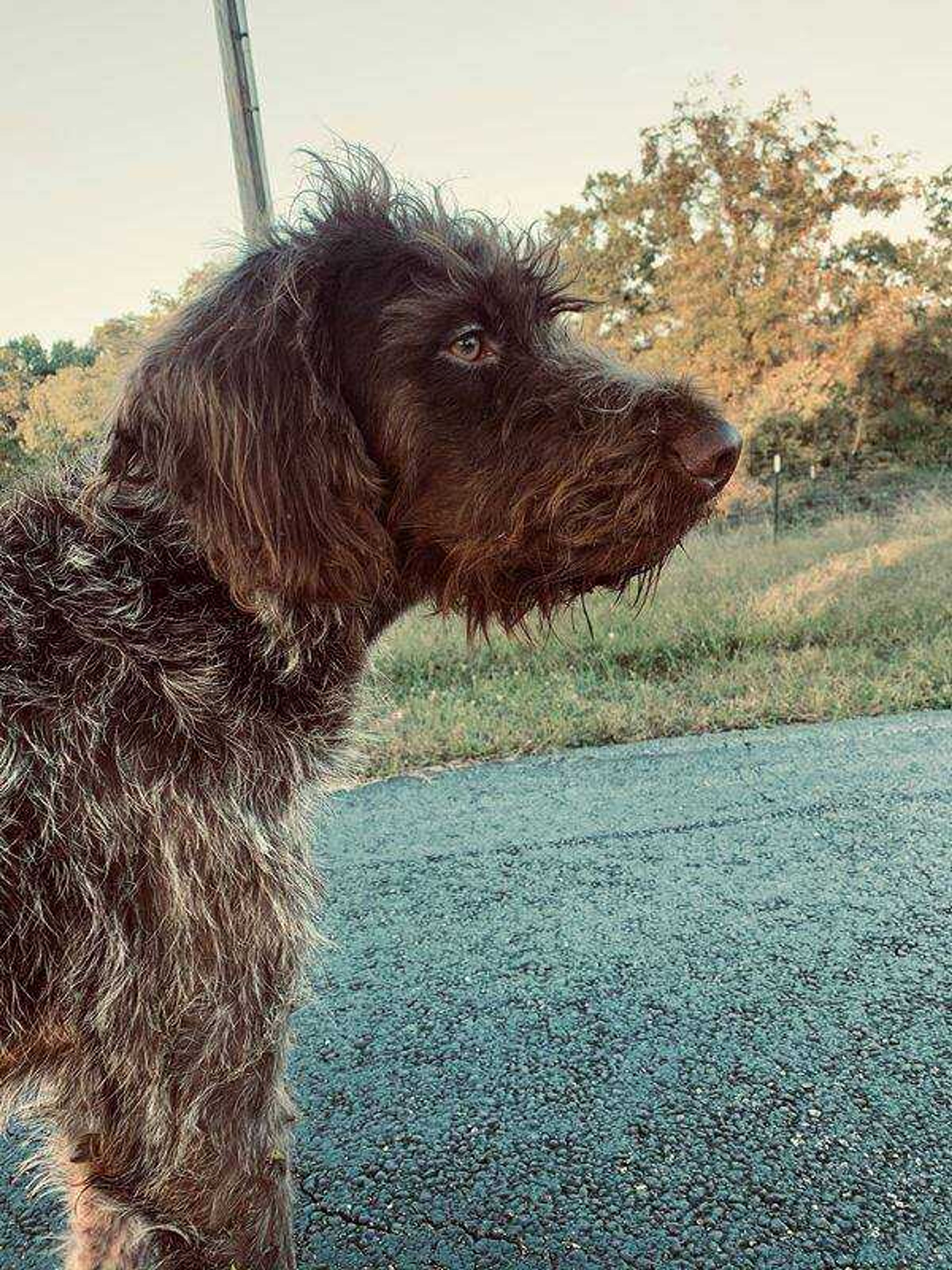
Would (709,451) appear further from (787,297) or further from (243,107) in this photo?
(787,297)

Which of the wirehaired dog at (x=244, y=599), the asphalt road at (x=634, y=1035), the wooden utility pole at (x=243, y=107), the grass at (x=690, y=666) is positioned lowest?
the grass at (x=690, y=666)

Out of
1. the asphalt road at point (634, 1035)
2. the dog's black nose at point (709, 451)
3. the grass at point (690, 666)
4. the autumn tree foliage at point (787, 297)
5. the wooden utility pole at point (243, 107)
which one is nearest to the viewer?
the dog's black nose at point (709, 451)

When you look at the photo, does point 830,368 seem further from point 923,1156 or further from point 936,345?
point 923,1156

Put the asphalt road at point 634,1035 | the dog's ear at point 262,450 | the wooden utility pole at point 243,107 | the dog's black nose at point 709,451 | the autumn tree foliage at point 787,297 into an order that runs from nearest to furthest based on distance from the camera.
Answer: the dog's ear at point 262,450
the dog's black nose at point 709,451
the asphalt road at point 634,1035
the wooden utility pole at point 243,107
the autumn tree foliage at point 787,297

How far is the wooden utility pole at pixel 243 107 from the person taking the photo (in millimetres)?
5816

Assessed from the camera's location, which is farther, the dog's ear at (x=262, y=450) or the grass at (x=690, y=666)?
the grass at (x=690, y=666)

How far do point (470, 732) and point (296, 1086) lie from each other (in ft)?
9.42

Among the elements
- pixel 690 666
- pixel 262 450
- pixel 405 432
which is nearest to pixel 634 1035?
pixel 405 432

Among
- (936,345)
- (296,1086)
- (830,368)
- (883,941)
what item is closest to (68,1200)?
A: (296,1086)

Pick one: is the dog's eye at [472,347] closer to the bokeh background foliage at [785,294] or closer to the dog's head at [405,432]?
the dog's head at [405,432]

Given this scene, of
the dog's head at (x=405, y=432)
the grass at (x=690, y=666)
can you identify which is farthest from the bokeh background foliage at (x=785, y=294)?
the dog's head at (x=405, y=432)

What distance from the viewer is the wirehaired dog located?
1697 millimetres

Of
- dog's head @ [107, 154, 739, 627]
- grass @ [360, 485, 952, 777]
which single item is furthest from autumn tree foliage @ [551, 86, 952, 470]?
dog's head @ [107, 154, 739, 627]

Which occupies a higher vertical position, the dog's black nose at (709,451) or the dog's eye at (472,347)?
the dog's eye at (472,347)
